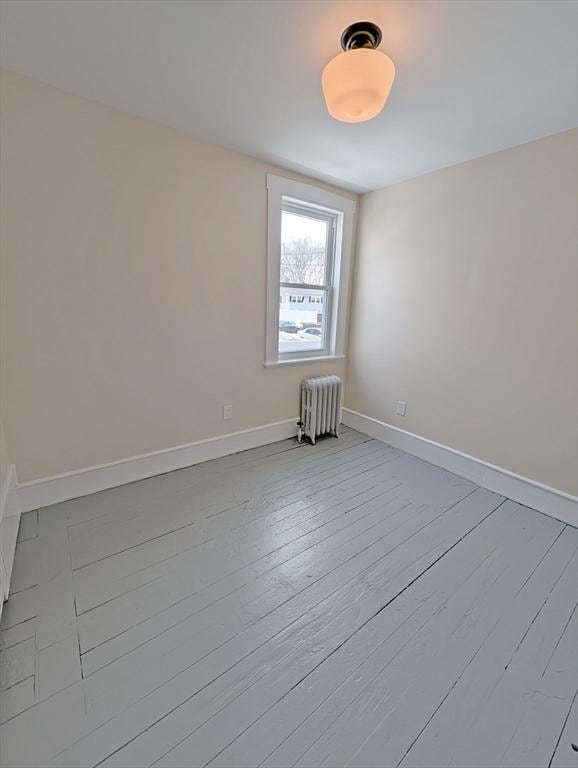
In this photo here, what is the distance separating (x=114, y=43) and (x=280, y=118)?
89 cm

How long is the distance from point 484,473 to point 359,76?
2555 millimetres

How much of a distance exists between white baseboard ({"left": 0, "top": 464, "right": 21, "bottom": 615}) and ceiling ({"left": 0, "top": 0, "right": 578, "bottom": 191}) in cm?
210

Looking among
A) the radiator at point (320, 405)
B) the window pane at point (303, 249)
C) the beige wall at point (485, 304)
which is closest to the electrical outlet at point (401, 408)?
the beige wall at point (485, 304)

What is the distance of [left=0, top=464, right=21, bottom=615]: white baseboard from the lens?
1.43 meters

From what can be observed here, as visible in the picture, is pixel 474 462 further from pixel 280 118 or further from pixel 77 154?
pixel 77 154

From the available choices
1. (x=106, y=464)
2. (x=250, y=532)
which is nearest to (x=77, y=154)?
(x=106, y=464)

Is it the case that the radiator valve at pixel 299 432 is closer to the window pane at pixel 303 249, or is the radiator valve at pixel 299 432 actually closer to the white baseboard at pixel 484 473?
the white baseboard at pixel 484 473

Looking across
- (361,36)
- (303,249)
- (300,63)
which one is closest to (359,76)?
(361,36)

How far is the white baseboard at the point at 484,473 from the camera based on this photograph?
2.17 metres

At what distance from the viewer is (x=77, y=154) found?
1.89 meters

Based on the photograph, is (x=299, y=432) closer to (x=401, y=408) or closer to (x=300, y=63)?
(x=401, y=408)

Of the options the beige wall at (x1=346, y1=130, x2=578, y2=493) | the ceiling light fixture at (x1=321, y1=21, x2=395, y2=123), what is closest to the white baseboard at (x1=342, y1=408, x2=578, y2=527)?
the beige wall at (x1=346, y1=130, x2=578, y2=493)

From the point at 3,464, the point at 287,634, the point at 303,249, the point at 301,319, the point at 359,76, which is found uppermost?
the point at 359,76

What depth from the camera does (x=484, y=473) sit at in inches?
99.6
